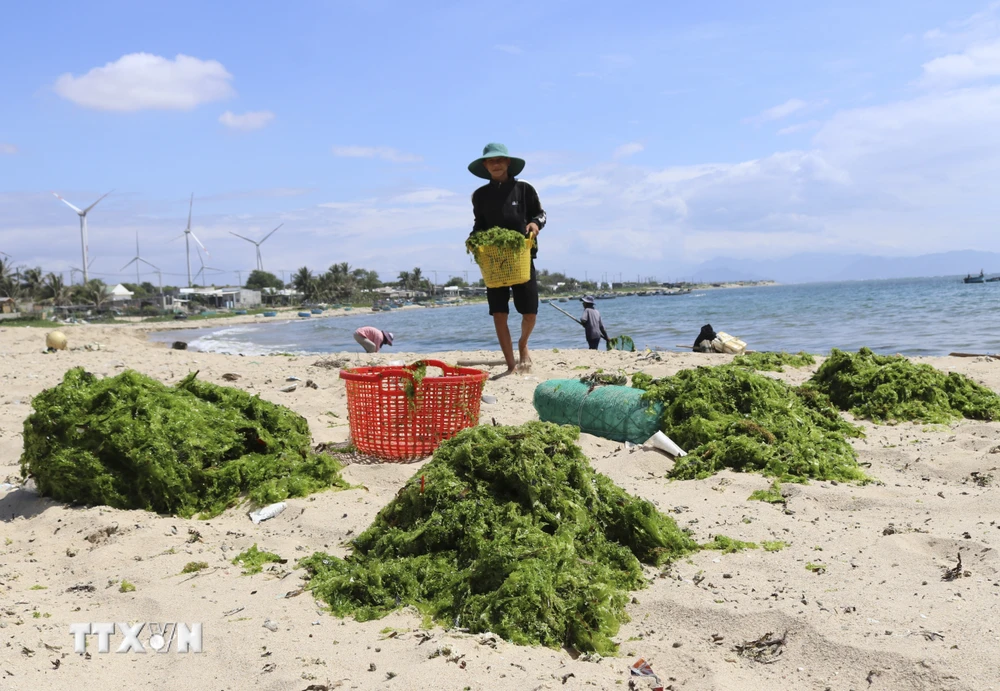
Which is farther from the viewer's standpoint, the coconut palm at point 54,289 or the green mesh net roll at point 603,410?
the coconut palm at point 54,289

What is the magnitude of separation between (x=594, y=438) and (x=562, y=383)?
0.74 m

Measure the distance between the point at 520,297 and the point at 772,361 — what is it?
9.04 ft

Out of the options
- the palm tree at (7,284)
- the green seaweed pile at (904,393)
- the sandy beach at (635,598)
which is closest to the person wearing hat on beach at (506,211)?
the green seaweed pile at (904,393)

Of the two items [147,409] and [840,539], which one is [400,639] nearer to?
[840,539]

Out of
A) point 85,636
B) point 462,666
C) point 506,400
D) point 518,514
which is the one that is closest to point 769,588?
point 518,514

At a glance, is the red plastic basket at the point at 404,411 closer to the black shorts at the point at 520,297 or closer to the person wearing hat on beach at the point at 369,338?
the black shorts at the point at 520,297

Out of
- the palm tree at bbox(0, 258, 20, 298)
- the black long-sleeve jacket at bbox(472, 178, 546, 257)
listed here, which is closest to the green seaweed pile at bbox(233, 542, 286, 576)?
the black long-sleeve jacket at bbox(472, 178, 546, 257)

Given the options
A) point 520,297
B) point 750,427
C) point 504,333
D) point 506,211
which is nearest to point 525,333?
point 504,333

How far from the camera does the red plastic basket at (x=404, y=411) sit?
462cm

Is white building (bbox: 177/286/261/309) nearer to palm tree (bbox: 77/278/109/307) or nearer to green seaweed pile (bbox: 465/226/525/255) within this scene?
palm tree (bbox: 77/278/109/307)

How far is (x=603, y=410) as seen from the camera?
5.21 meters

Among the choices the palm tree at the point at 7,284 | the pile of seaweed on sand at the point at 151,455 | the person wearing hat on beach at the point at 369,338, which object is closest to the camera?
the pile of seaweed on sand at the point at 151,455

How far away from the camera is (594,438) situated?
16.5 ft

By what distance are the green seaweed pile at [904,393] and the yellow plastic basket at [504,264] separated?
9.38ft
